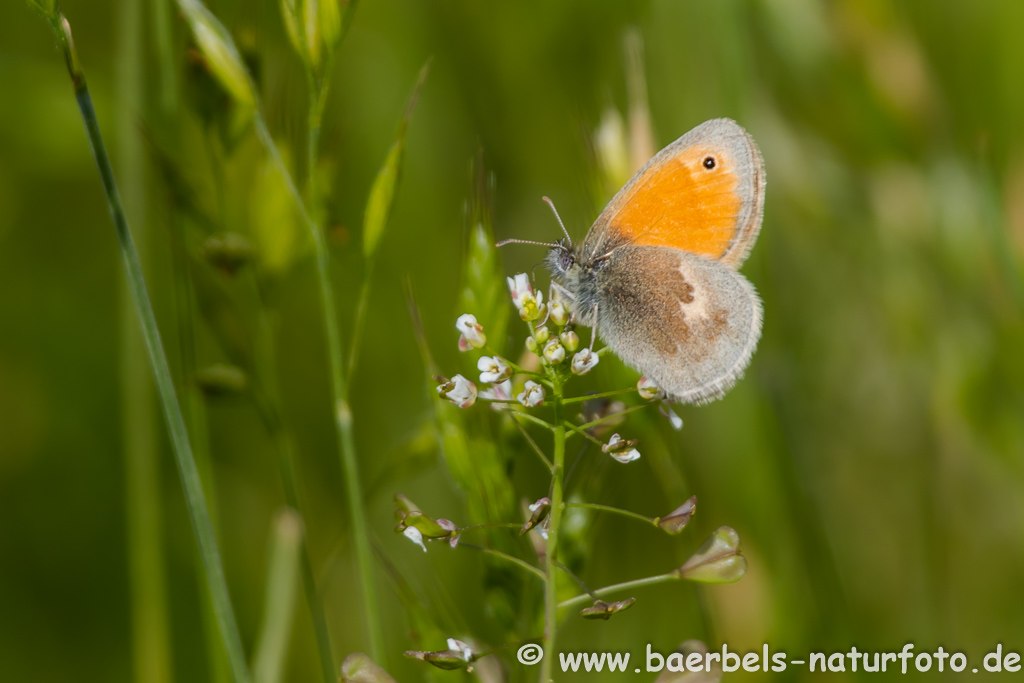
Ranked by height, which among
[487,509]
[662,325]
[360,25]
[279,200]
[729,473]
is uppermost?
[360,25]

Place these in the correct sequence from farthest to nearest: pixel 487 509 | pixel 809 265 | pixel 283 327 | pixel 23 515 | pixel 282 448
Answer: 1. pixel 809 265
2. pixel 283 327
3. pixel 23 515
4. pixel 282 448
5. pixel 487 509

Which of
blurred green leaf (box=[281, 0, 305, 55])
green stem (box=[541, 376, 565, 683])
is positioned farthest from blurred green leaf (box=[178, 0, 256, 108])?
green stem (box=[541, 376, 565, 683])

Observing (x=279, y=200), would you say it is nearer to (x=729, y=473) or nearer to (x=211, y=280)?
(x=211, y=280)

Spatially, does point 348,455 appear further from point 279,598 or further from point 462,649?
point 462,649

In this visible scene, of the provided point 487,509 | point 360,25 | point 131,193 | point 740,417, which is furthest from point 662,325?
point 360,25

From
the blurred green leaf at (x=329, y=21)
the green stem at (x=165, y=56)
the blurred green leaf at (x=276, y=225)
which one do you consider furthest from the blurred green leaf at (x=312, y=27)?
the blurred green leaf at (x=276, y=225)

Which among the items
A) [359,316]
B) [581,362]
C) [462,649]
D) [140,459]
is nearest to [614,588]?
[462,649]
